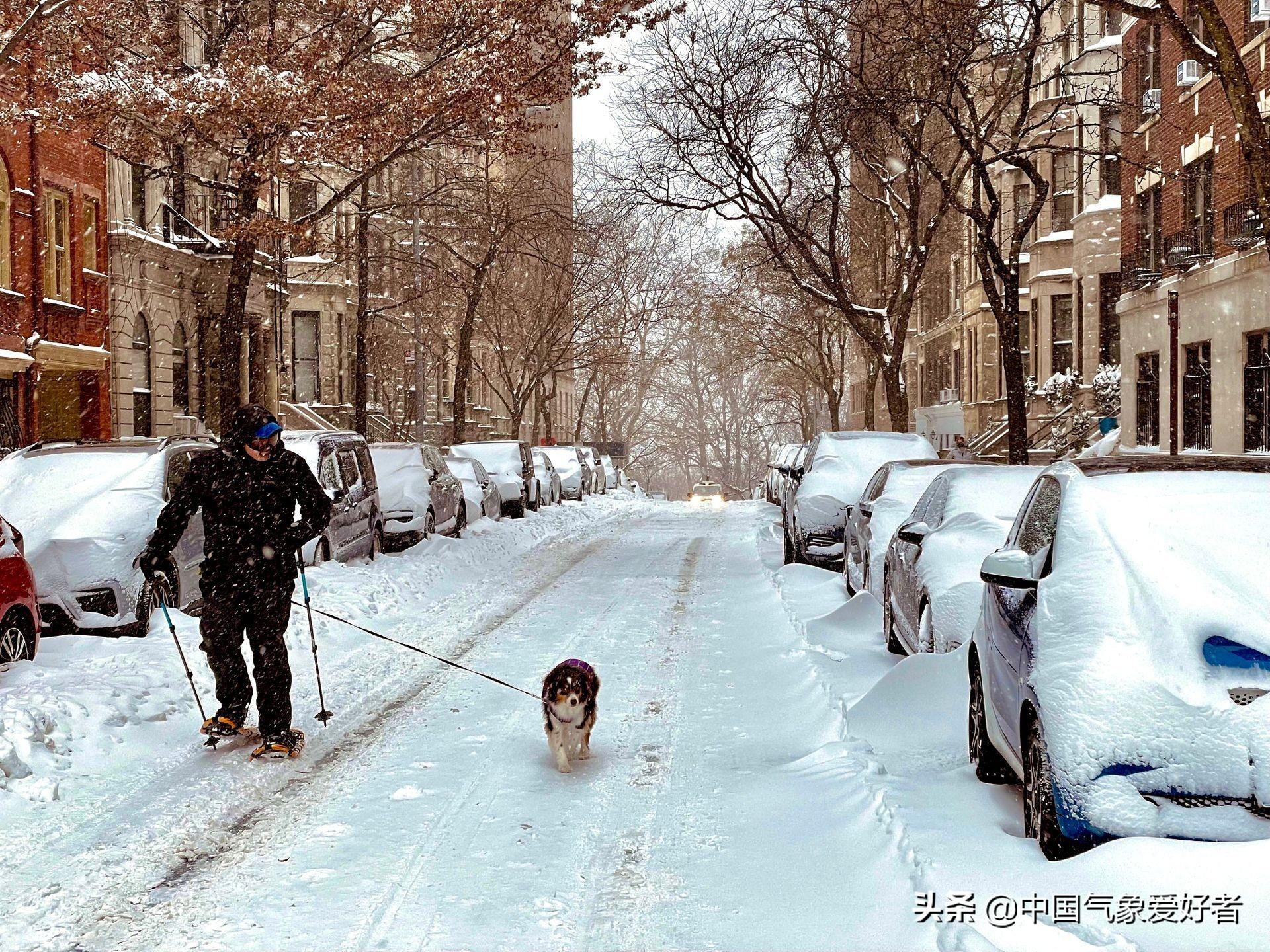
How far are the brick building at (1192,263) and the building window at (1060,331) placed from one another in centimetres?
857

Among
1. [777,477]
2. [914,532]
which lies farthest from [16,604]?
[777,477]

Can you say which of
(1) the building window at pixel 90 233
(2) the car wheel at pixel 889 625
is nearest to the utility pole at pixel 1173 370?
(2) the car wheel at pixel 889 625

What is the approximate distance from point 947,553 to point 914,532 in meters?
0.58

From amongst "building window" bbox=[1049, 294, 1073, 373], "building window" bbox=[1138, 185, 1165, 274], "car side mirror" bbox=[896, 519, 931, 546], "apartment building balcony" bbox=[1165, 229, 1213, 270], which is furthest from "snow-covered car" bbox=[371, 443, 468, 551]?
"building window" bbox=[1049, 294, 1073, 373]

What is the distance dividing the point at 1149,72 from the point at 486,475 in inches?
698

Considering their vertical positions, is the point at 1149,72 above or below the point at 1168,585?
above

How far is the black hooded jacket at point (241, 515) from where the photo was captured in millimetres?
6938

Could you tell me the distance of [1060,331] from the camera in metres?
40.5

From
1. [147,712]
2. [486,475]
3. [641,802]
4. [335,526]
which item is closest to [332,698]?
[147,712]

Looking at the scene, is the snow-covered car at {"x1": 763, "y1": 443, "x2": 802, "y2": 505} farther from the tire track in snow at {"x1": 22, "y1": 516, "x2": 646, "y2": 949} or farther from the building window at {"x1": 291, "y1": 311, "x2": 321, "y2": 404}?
the tire track in snow at {"x1": 22, "y1": 516, "x2": 646, "y2": 949}

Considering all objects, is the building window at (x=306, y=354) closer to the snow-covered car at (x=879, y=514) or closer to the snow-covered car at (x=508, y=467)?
the snow-covered car at (x=508, y=467)

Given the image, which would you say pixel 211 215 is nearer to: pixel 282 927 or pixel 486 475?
pixel 486 475

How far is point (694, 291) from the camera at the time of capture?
5009 cm

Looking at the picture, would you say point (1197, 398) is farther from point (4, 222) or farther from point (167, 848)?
point (167, 848)
